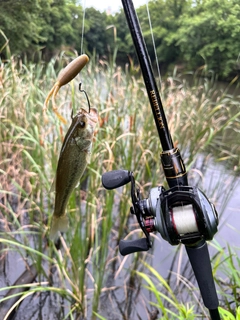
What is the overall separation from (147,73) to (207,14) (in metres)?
1.58

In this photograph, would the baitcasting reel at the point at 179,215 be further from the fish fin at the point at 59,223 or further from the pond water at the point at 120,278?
the pond water at the point at 120,278

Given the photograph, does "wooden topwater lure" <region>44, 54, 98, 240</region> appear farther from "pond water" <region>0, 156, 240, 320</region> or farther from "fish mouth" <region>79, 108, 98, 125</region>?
"pond water" <region>0, 156, 240, 320</region>

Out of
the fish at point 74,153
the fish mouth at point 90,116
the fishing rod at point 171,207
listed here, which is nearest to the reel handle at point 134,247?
the fishing rod at point 171,207

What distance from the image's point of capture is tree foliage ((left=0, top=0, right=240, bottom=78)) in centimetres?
170

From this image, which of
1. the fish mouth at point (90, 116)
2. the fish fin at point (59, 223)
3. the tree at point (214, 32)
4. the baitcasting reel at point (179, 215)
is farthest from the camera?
the tree at point (214, 32)

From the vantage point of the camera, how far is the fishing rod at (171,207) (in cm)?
63

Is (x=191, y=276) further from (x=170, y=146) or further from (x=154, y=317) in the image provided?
(x=170, y=146)

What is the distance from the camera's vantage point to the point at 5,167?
6.99 ft

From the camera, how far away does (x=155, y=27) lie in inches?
159

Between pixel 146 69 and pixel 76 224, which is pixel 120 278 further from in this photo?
pixel 146 69

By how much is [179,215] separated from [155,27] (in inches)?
151

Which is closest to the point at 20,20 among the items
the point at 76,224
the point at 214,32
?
the point at 214,32

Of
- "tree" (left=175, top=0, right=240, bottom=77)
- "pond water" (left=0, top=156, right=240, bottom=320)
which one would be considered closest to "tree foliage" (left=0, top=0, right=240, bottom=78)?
"tree" (left=175, top=0, right=240, bottom=77)

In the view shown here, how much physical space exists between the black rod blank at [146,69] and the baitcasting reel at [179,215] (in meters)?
0.12
